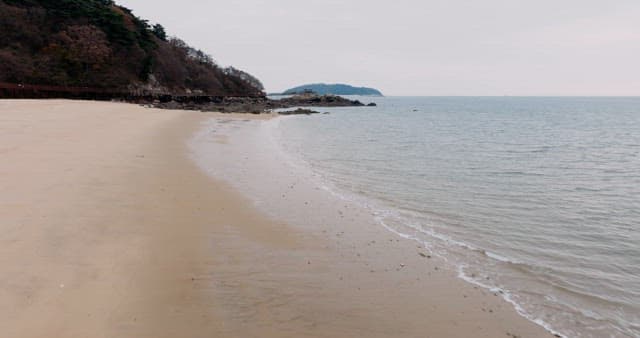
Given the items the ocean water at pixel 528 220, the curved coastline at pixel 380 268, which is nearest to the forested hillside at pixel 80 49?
the ocean water at pixel 528 220

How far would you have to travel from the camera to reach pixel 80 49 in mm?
60125

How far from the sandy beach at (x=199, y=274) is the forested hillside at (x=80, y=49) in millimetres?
55471

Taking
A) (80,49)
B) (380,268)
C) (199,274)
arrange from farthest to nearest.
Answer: (80,49)
(380,268)
(199,274)

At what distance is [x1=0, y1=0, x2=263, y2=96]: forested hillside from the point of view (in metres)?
55.1

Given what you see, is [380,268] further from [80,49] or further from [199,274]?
[80,49]

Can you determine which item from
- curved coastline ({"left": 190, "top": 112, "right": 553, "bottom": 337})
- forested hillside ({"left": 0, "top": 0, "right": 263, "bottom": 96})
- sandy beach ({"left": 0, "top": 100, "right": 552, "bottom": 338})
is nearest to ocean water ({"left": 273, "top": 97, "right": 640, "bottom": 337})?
curved coastline ({"left": 190, "top": 112, "right": 553, "bottom": 337})

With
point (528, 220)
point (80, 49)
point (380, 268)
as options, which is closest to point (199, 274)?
point (380, 268)

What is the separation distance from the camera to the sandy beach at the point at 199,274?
4434mm

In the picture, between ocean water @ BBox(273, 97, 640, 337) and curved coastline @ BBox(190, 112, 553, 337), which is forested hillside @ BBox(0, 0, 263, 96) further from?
curved coastline @ BBox(190, 112, 553, 337)

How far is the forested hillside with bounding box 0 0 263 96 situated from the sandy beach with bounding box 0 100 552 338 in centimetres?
5547

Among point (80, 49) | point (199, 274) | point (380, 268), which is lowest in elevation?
point (380, 268)

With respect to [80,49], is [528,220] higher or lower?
lower

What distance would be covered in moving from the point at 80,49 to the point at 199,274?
221 ft

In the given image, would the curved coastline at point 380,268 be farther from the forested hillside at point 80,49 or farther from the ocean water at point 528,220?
the forested hillside at point 80,49
